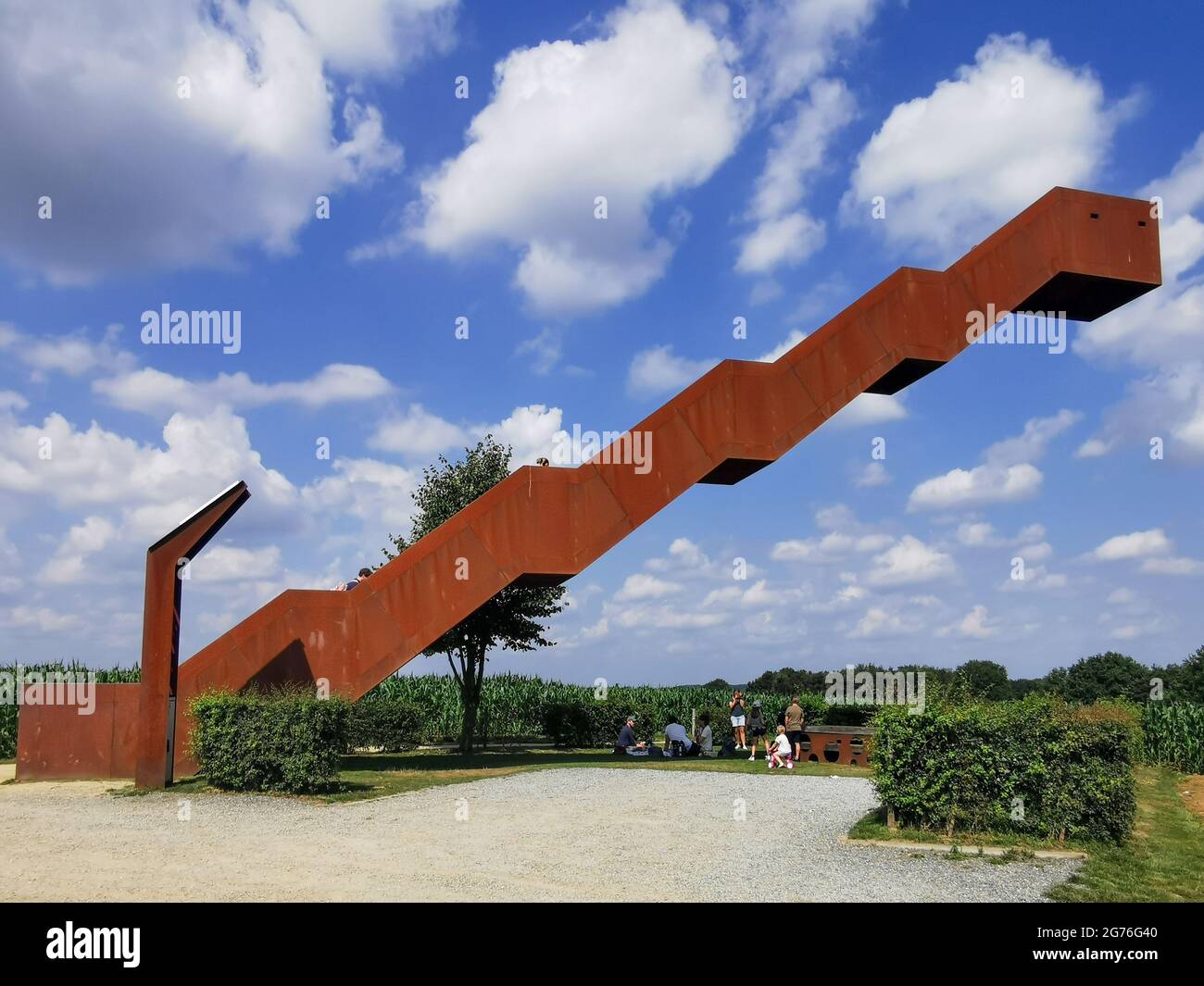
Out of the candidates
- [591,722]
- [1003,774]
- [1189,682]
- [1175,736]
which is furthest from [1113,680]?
[1003,774]

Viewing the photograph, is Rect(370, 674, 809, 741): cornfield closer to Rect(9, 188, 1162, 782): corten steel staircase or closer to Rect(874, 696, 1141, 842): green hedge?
Rect(9, 188, 1162, 782): corten steel staircase

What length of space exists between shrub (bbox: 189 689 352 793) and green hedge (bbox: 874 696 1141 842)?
29.4ft

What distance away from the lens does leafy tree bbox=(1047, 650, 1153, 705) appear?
56156 mm

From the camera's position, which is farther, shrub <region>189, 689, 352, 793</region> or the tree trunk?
the tree trunk

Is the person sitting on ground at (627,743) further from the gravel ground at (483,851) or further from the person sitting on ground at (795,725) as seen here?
the gravel ground at (483,851)

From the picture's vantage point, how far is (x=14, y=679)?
30406 mm

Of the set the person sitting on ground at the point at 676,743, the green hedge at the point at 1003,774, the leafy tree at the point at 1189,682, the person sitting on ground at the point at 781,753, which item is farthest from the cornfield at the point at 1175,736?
the green hedge at the point at 1003,774

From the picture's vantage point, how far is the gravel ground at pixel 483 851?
9352mm

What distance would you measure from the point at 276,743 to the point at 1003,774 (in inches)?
438

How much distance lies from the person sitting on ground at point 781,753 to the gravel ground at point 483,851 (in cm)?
493

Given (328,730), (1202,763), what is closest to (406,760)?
(328,730)

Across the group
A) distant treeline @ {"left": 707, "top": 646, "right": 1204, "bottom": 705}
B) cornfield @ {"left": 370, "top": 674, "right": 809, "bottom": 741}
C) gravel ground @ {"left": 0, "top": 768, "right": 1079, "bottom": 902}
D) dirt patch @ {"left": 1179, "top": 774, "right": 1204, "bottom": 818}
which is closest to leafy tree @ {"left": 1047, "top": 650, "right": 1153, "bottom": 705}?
distant treeline @ {"left": 707, "top": 646, "right": 1204, "bottom": 705}
